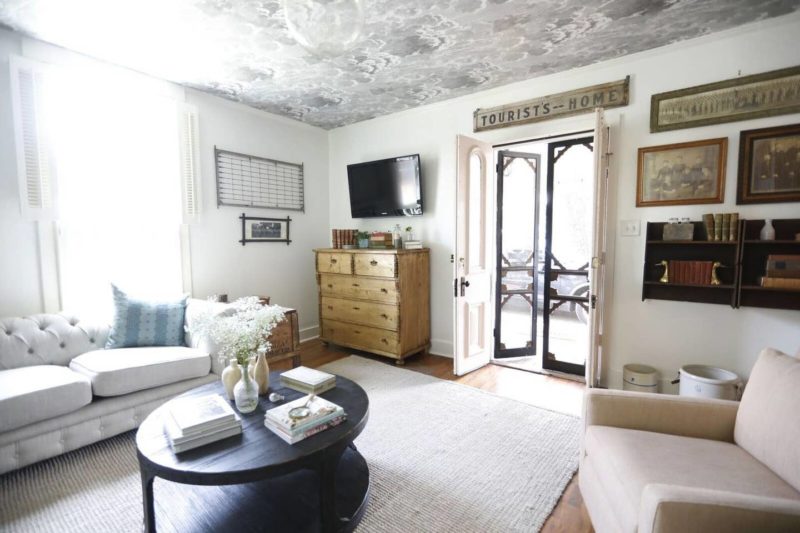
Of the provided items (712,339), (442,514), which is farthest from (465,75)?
(442,514)

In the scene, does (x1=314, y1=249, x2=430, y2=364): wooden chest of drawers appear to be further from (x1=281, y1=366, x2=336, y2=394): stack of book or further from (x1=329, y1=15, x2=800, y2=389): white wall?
(x1=281, y1=366, x2=336, y2=394): stack of book

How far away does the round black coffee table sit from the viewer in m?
1.31

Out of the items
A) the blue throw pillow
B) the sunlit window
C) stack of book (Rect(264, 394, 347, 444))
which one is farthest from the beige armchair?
the sunlit window

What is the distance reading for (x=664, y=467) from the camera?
1.29 metres

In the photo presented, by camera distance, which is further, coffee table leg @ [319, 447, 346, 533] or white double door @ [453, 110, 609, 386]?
white double door @ [453, 110, 609, 386]

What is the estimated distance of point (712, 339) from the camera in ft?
8.80

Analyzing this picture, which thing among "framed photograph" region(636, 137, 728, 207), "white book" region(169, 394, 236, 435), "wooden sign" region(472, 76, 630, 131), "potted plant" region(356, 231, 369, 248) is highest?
"wooden sign" region(472, 76, 630, 131)

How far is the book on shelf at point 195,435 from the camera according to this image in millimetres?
1396

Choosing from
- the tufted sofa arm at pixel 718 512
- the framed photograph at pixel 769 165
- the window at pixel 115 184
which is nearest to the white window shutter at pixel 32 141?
the window at pixel 115 184

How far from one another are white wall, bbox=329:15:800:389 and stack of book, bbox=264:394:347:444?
98.2 inches

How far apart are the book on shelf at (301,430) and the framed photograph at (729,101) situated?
3067 millimetres

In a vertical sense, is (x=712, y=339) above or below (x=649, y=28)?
below

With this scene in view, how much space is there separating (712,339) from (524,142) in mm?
2186

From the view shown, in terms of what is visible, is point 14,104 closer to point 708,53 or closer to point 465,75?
point 465,75
